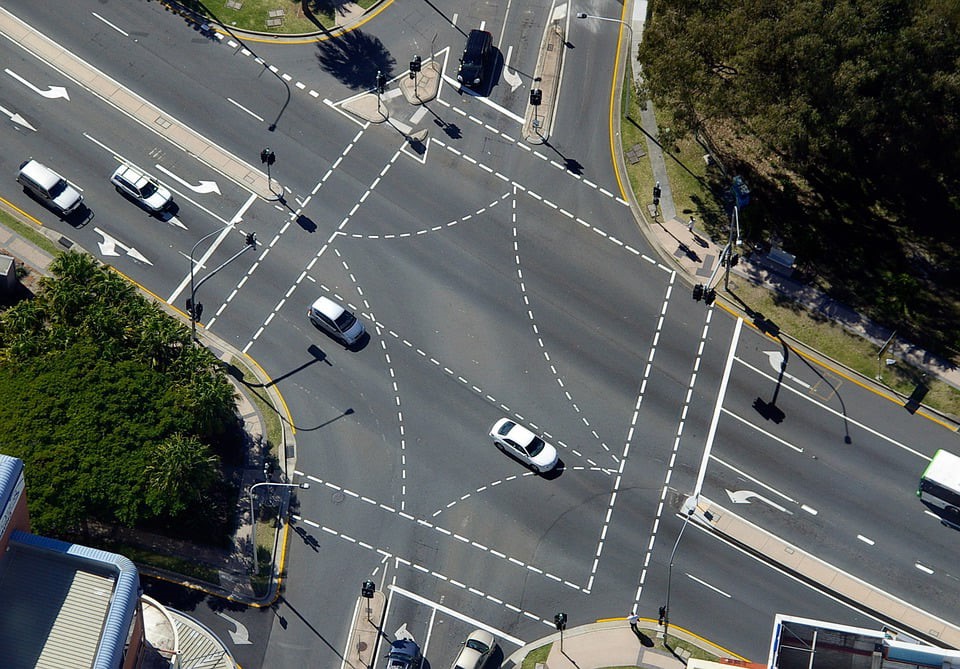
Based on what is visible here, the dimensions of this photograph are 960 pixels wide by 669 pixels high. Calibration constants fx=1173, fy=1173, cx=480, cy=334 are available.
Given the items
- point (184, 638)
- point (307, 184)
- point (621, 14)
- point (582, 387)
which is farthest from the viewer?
point (621, 14)

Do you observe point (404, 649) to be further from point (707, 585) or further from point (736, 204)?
point (736, 204)

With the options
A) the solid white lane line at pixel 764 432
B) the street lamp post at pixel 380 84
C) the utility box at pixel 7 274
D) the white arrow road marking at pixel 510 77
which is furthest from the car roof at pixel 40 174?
the solid white lane line at pixel 764 432

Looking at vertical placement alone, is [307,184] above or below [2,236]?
above

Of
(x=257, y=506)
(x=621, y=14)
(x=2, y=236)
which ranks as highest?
(x=621, y=14)

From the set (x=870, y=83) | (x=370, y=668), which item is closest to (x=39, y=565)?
(x=370, y=668)

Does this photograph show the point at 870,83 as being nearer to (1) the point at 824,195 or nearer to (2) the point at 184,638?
(1) the point at 824,195

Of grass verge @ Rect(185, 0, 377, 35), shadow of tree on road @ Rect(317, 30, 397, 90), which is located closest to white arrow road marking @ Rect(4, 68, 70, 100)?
grass verge @ Rect(185, 0, 377, 35)

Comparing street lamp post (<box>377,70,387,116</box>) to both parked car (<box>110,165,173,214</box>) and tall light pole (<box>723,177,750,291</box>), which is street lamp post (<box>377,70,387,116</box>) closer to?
parked car (<box>110,165,173,214</box>)
